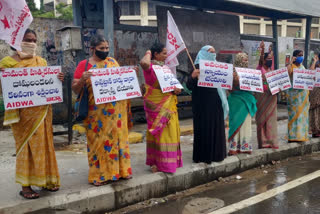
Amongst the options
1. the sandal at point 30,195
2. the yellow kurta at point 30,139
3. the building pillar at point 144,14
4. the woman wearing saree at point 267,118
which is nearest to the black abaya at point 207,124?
the woman wearing saree at point 267,118

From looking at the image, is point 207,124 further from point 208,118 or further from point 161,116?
point 161,116

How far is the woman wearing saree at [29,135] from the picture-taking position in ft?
10.8

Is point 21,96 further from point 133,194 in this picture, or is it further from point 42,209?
point 133,194

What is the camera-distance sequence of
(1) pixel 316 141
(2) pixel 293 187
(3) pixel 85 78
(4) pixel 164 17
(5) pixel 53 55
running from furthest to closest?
(5) pixel 53 55 < (4) pixel 164 17 < (1) pixel 316 141 < (2) pixel 293 187 < (3) pixel 85 78

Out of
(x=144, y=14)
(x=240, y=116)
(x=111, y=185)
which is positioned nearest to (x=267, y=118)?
(x=240, y=116)

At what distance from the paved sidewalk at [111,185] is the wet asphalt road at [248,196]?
12 cm

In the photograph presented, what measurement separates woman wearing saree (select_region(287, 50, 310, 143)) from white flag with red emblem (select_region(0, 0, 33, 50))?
187 inches

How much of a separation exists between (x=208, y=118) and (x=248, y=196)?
45.7 inches

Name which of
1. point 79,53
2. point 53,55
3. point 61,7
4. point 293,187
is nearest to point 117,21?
point 79,53

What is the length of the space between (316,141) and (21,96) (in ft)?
18.3

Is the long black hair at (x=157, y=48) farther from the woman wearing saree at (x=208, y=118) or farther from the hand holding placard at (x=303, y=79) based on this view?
the hand holding placard at (x=303, y=79)

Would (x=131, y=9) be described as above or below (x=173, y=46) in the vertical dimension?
above

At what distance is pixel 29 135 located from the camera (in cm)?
332

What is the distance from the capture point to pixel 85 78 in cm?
354
